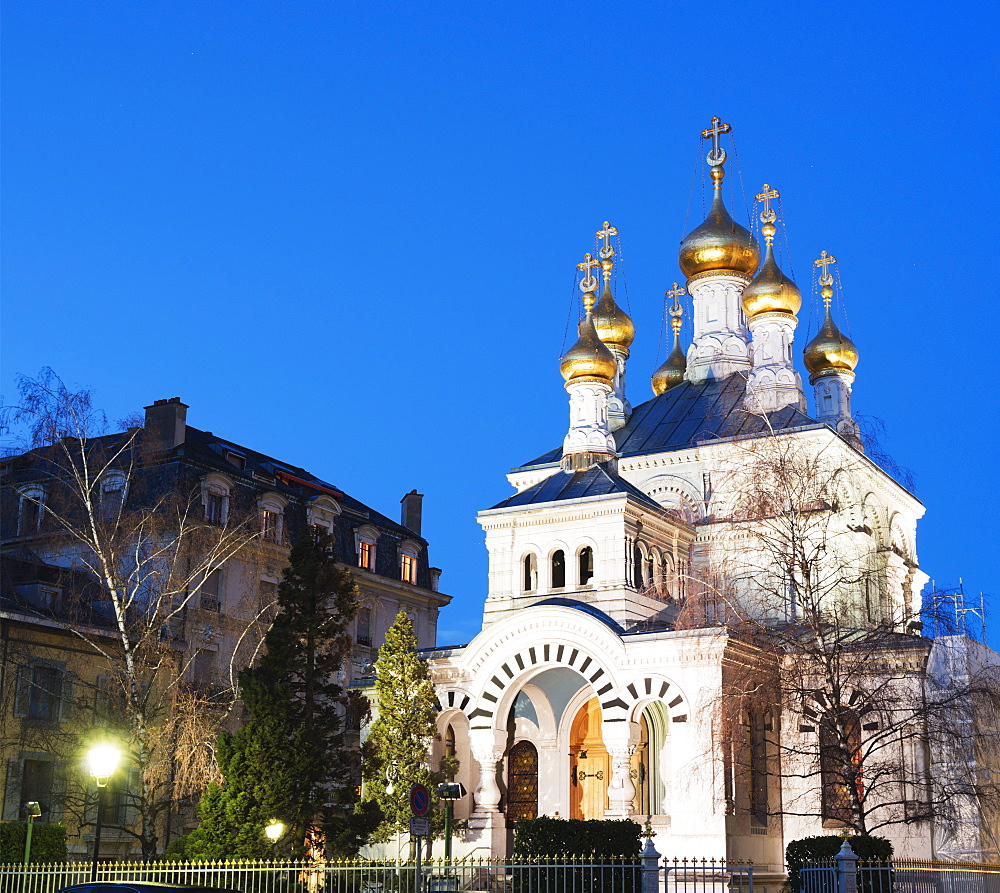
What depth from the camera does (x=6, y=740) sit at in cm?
2889

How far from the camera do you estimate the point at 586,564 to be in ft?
104

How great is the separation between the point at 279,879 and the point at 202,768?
7265 mm

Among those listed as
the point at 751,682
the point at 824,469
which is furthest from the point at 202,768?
the point at 824,469

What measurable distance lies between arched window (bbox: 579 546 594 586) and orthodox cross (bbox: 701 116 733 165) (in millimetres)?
17437

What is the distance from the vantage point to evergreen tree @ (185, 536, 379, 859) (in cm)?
2184

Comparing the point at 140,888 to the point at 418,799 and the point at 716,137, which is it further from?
the point at 716,137

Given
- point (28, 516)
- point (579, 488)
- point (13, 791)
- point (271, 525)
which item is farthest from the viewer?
point (271, 525)

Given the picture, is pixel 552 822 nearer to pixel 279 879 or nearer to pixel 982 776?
pixel 279 879

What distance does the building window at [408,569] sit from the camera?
148 feet

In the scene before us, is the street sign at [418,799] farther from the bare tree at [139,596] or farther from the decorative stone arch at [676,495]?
the decorative stone arch at [676,495]

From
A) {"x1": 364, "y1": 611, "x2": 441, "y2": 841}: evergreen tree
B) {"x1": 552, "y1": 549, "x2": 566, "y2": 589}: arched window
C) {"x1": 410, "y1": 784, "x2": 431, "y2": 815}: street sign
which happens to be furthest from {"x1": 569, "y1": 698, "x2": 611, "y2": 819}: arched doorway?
{"x1": 410, "y1": 784, "x2": 431, "y2": 815}: street sign

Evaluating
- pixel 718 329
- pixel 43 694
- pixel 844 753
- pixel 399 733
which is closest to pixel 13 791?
pixel 43 694

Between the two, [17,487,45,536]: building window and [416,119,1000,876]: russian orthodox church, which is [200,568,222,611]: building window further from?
[416,119,1000,876]: russian orthodox church

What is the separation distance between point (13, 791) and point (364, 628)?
583 inches
